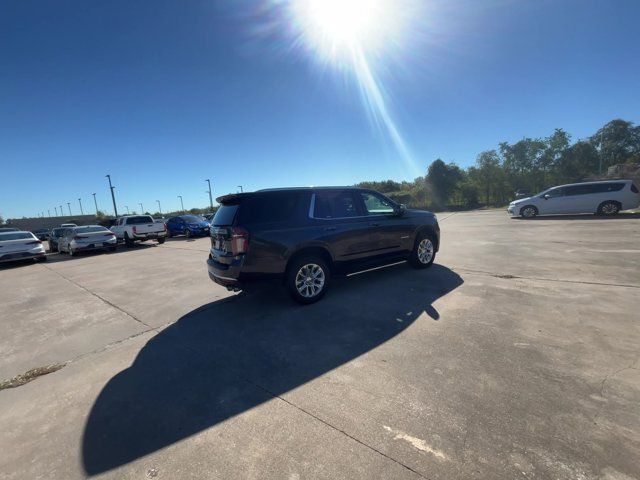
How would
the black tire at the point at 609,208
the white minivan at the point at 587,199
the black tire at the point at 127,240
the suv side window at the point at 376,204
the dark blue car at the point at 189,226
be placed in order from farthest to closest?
1. the dark blue car at the point at 189,226
2. the black tire at the point at 127,240
3. the black tire at the point at 609,208
4. the white minivan at the point at 587,199
5. the suv side window at the point at 376,204

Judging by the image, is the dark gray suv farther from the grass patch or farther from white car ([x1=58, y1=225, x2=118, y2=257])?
white car ([x1=58, y1=225, x2=118, y2=257])

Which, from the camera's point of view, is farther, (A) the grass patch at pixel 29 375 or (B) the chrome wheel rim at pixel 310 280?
(B) the chrome wheel rim at pixel 310 280

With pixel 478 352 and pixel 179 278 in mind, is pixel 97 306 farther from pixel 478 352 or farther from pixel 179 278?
pixel 478 352

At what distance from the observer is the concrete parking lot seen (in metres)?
2.01

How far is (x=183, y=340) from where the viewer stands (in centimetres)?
401

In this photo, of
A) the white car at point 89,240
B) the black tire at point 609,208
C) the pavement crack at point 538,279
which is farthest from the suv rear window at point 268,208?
the black tire at point 609,208

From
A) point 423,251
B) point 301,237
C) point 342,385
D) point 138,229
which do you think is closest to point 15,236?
point 138,229

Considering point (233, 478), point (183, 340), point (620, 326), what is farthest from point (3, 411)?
point (620, 326)

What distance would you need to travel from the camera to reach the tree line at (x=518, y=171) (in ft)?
132

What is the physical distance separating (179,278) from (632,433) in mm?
8004

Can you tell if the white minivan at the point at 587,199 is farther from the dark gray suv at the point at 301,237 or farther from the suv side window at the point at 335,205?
the suv side window at the point at 335,205

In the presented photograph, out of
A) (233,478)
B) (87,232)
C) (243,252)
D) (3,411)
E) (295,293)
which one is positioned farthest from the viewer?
(87,232)

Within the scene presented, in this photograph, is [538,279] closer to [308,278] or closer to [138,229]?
[308,278]

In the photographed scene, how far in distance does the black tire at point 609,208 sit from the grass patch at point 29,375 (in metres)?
21.4
